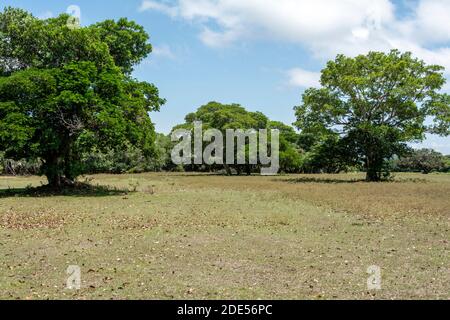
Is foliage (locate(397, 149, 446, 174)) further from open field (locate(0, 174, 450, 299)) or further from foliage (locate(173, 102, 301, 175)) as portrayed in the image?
open field (locate(0, 174, 450, 299))

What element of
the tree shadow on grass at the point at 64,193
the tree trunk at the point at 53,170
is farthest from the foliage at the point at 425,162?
the tree trunk at the point at 53,170

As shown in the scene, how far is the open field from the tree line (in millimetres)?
7249

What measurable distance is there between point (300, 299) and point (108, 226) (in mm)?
10048

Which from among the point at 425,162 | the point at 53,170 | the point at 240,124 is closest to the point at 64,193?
the point at 53,170

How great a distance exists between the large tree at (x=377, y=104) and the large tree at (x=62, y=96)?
21.6m

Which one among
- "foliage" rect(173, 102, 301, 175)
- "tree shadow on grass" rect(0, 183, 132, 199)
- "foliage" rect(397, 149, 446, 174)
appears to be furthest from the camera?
"foliage" rect(397, 149, 446, 174)

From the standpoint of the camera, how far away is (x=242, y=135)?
228ft

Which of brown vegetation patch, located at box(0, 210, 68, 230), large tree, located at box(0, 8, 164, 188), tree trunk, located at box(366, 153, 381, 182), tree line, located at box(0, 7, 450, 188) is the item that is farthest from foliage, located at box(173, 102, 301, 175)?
brown vegetation patch, located at box(0, 210, 68, 230)

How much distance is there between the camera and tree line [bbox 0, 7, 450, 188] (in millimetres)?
26984

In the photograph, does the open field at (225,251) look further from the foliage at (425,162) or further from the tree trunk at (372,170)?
the foliage at (425,162)

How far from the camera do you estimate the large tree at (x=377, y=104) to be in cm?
4472

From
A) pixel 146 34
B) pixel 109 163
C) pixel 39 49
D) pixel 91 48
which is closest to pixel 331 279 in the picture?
pixel 91 48

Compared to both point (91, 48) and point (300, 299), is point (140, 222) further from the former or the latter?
point (91, 48)

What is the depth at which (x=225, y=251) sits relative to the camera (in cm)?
1238
